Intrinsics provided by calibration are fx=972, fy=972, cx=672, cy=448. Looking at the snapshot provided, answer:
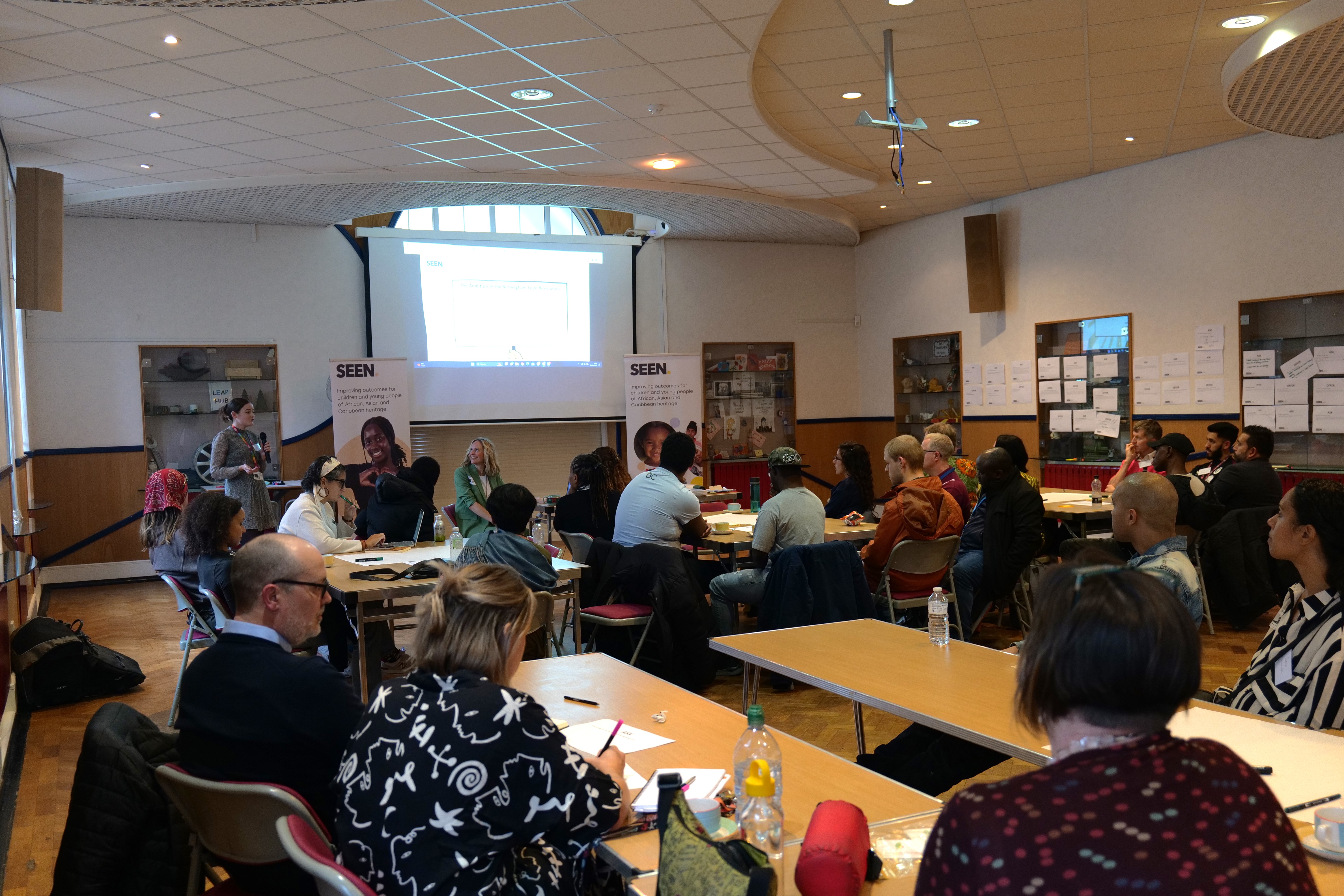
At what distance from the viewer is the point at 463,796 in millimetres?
1701

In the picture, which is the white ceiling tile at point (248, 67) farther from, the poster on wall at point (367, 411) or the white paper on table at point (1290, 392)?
the white paper on table at point (1290, 392)

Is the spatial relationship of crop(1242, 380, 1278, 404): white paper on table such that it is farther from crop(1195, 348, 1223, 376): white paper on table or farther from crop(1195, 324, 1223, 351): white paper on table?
crop(1195, 324, 1223, 351): white paper on table

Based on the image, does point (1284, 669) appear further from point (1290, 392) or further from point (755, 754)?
point (1290, 392)

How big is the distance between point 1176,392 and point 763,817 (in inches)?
317

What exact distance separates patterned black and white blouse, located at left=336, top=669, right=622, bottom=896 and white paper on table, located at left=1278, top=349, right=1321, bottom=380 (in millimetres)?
7818

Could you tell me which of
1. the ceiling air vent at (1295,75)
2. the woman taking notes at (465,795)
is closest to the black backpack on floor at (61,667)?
the woman taking notes at (465,795)

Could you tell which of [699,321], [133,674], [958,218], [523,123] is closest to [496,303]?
[699,321]

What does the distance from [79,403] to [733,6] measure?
7.57 m

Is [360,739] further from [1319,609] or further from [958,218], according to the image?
[958,218]

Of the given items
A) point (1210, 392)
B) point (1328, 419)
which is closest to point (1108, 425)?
point (1210, 392)

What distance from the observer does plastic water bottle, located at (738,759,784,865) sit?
5.77 ft

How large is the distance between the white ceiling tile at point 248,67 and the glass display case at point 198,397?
4552 mm

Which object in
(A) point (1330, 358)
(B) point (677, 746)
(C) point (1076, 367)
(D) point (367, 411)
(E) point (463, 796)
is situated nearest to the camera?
(E) point (463, 796)

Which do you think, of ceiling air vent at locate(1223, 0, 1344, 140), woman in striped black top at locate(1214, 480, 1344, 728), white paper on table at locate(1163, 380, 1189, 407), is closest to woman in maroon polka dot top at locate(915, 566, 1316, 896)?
woman in striped black top at locate(1214, 480, 1344, 728)
